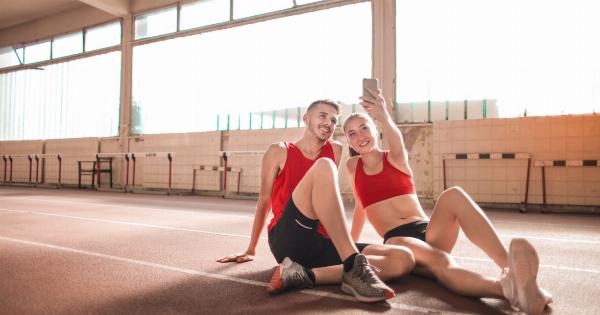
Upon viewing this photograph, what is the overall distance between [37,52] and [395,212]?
45.6 ft

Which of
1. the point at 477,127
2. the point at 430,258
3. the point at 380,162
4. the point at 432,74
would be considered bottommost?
the point at 430,258

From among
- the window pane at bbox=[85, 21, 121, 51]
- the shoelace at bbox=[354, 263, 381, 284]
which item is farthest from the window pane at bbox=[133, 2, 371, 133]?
the shoelace at bbox=[354, 263, 381, 284]

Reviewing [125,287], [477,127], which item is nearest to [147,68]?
[477,127]

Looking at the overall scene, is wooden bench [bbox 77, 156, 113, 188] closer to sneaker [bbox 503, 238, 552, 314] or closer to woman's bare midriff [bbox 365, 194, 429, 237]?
woman's bare midriff [bbox 365, 194, 429, 237]

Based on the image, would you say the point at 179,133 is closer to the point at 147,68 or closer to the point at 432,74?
the point at 147,68

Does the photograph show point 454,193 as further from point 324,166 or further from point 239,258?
point 239,258

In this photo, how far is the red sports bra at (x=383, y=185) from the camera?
6.72 ft

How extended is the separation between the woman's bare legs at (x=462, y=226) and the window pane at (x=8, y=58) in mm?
14976

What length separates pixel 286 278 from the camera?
1.70 m

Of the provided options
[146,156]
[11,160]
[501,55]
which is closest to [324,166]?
[501,55]

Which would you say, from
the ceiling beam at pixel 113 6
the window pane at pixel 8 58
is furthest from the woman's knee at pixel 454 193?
the window pane at pixel 8 58

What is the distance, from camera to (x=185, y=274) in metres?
2.08

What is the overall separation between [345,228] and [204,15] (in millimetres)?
8836

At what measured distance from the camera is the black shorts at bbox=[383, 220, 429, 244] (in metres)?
1.93
